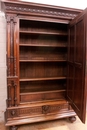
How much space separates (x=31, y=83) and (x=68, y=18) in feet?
4.57

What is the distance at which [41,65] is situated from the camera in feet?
7.40

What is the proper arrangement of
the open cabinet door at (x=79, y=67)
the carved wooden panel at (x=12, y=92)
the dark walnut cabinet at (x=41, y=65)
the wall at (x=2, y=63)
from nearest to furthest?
the open cabinet door at (x=79, y=67) < the dark walnut cabinet at (x=41, y=65) < the carved wooden panel at (x=12, y=92) < the wall at (x=2, y=63)

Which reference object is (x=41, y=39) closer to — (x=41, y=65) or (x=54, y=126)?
(x=41, y=65)

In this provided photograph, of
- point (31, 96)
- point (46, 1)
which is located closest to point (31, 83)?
point (31, 96)

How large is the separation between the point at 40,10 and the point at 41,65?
40.0 inches

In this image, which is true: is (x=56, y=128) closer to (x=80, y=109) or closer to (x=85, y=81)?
(x=80, y=109)

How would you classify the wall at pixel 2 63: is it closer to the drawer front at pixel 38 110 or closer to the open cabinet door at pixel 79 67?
the drawer front at pixel 38 110

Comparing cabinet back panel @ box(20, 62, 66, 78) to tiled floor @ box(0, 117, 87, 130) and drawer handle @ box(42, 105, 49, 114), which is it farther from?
tiled floor @ box(0, 117, 87, 130)

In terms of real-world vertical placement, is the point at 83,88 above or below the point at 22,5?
below

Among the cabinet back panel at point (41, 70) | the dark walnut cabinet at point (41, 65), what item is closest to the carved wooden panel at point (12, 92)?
the dark walnut cabinet at point (41, 65)

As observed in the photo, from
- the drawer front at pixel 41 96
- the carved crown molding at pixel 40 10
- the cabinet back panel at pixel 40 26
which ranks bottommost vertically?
the drawer front at pixel 41 96

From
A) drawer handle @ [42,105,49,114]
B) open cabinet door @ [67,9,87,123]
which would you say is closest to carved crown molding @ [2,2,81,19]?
open cabinet door @ [67,9,87,123]

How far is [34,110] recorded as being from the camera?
184cm

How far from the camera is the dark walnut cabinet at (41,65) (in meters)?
1.51
